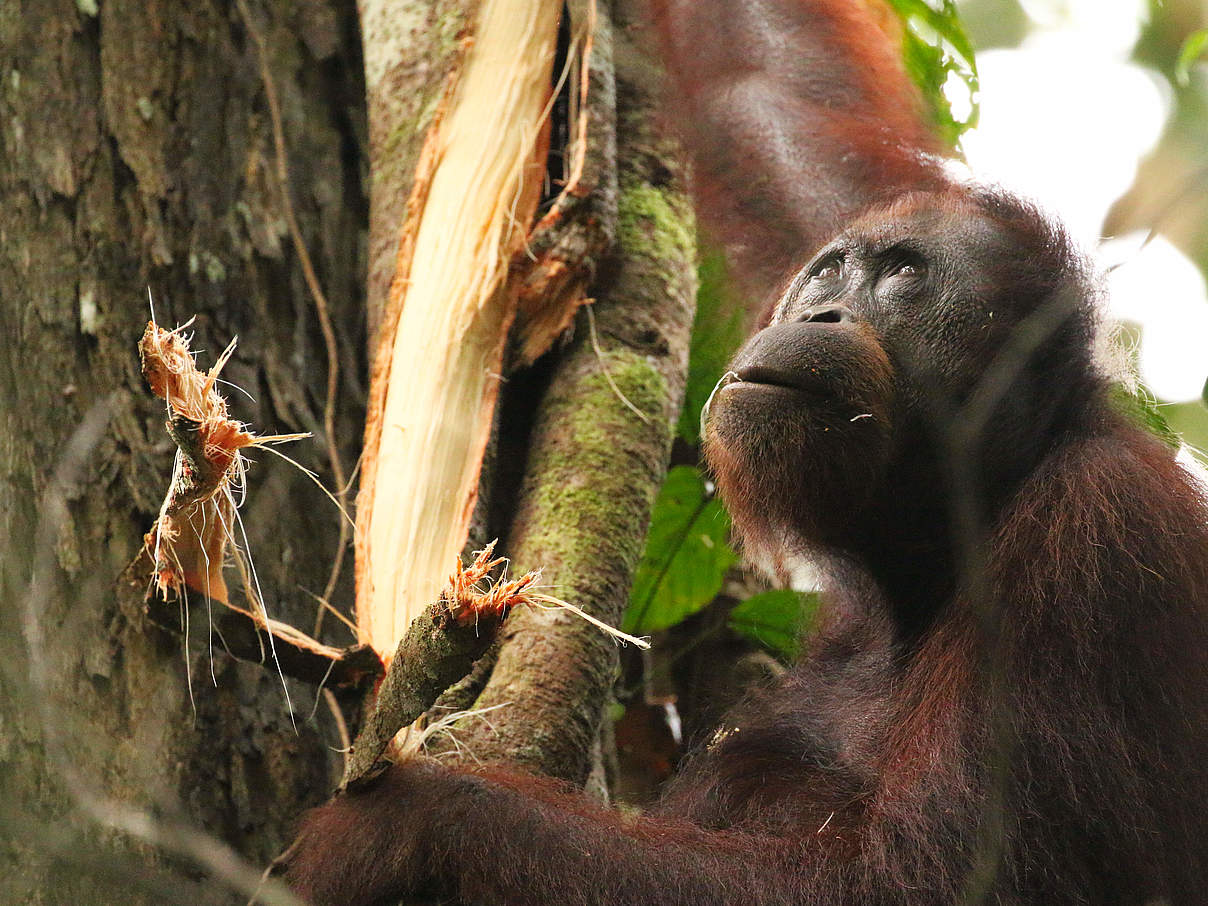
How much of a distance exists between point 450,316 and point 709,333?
1.28 m

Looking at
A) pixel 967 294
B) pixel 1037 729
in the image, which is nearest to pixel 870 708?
pixel 1037 729

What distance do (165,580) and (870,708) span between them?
5.68 ft

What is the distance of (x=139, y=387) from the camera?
3.17 metres

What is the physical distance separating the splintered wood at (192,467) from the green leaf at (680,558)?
6.29ft

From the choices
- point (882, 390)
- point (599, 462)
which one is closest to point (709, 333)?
point (599, 462)

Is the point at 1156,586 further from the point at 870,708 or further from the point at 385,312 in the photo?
the point at 385,312

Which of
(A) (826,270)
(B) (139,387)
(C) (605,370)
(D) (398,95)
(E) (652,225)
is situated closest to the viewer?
(B) (139,387)

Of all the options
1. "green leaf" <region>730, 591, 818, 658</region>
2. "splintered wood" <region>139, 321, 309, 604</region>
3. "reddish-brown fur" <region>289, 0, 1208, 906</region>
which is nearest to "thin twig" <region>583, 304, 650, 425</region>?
"reddish-brown fur" <region>289, 0, 1208, 906</region>

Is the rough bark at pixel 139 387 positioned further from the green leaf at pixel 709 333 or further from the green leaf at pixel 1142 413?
the green leaf at pixel 1142 413

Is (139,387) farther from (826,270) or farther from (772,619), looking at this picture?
(772,619)

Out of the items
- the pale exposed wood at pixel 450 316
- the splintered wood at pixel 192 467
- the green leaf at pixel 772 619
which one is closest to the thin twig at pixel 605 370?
the pale exposed wood at pixel 450 316

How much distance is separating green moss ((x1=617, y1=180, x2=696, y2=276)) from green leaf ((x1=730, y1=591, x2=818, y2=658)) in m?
1.18

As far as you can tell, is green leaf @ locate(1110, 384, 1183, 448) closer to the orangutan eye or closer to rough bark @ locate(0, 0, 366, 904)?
the orangutan eye

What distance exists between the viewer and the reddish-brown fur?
2.41 m
